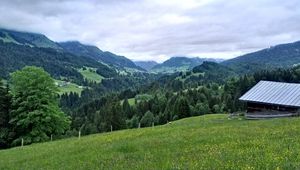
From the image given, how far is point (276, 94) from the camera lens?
63750 mm

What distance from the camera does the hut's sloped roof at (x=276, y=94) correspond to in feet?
200

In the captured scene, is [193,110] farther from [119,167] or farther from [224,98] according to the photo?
[119,167]

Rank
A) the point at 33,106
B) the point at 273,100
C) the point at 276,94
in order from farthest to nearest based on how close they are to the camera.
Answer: the point at 33,106 → the point at 276,94 → the point at 273,100

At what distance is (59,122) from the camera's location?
70250 millimetres

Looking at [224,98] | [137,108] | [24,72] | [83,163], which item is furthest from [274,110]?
[137,108]

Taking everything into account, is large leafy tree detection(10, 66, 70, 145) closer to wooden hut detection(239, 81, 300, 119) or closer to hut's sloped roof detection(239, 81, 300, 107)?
Answer: hut's sloped roof detection(239, 81, 300, 107)

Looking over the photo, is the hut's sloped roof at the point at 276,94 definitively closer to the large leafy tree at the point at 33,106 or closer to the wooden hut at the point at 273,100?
the wooden hut at the point at 273,100

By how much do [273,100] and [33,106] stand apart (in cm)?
4085

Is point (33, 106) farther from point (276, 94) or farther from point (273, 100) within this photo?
point (276, 94)

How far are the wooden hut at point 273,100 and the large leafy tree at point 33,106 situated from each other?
3414cm

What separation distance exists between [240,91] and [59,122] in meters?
107

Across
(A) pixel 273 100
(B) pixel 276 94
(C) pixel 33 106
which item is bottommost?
(C) pixel 33 106

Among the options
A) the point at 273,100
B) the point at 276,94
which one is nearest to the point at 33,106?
the point at 273,100

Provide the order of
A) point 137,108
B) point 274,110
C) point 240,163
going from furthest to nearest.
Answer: point 137,108 < point 274,110 < point 240,163
